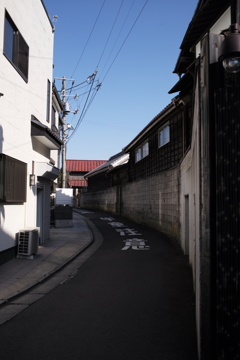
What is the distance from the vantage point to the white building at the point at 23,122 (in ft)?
29.2

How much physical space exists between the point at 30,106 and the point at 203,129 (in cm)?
898

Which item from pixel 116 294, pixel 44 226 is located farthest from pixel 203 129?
pixel 44 226

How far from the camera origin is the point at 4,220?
8945mm

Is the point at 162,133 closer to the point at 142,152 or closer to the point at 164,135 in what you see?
the point at 164,135

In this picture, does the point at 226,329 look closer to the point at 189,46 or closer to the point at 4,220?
the point at 4,220

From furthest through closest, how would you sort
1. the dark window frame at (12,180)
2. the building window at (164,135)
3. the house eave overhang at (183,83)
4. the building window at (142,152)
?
the building window at (142,152), the building window at (164,135), the house eave overhang at (183,83), the dark window frame at (12,180)

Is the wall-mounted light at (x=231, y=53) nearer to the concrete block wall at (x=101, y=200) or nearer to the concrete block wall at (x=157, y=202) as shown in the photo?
the concrete block wall at (x=157, y=202)

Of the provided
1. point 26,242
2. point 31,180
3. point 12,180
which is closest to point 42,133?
point 31,180

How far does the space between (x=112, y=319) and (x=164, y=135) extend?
13.2m

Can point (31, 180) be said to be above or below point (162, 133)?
below

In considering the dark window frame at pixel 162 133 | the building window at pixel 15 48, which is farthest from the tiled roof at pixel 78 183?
the building window at pixel 15 48

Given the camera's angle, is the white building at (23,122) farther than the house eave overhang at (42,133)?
No

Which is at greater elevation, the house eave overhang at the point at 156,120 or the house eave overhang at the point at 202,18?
the house eave overhang at the point at 202,18

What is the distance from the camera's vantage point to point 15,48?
9.93 meters
